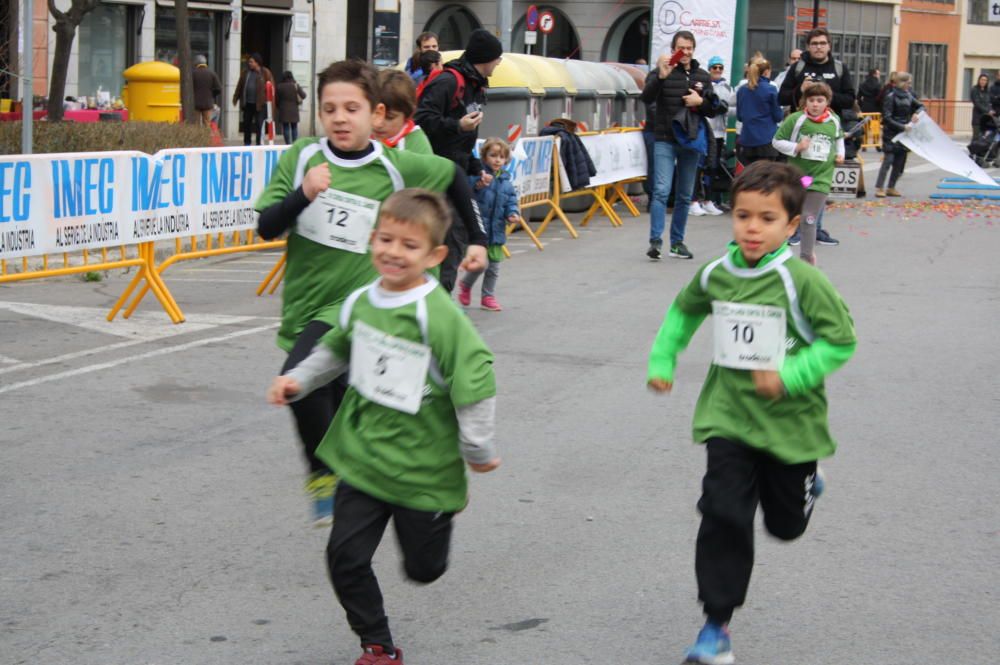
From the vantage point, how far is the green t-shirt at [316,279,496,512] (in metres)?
4.06

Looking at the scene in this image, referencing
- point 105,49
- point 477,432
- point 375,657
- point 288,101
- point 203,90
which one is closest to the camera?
point 477,432

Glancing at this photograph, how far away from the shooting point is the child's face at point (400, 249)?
160 inches

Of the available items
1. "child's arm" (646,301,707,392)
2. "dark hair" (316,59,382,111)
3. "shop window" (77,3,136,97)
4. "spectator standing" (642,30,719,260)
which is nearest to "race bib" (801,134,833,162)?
"spectator standing" (642,30,719,260)

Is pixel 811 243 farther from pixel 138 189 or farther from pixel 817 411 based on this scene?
pixel 817 411

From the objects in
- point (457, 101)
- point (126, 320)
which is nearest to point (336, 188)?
point (457, 101)

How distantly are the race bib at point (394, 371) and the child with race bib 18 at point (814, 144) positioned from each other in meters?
9.24

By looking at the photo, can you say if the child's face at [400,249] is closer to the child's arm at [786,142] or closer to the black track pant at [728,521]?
the black track pant at [728,521]

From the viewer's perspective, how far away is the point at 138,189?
10.3 meters

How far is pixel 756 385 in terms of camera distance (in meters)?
4.26

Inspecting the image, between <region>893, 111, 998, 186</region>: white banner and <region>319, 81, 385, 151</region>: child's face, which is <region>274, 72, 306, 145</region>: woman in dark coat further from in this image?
<region>319, 81, 385, 151</region>: child's face

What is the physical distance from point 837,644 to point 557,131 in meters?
13.3

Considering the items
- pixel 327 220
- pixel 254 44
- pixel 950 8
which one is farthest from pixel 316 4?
pixel 327 220

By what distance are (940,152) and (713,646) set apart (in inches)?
794

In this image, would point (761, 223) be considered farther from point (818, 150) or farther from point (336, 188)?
point (818, 150)
